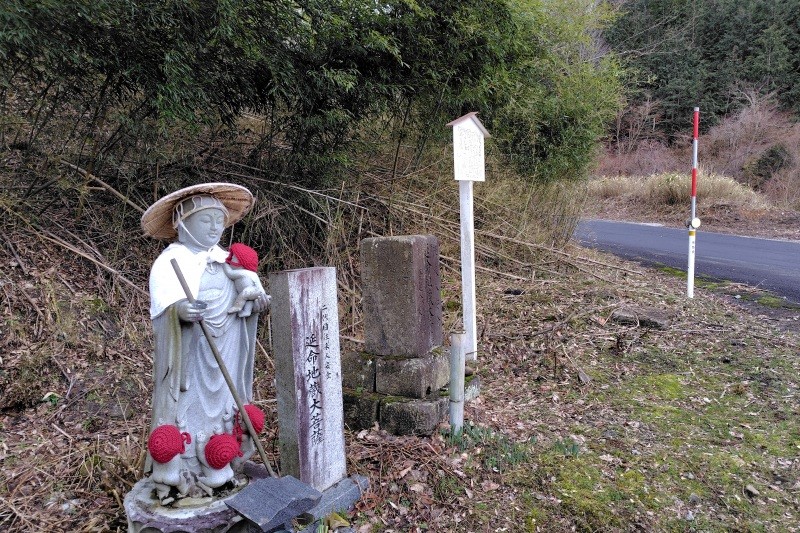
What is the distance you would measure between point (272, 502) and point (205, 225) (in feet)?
4.19

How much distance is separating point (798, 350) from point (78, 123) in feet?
24.1

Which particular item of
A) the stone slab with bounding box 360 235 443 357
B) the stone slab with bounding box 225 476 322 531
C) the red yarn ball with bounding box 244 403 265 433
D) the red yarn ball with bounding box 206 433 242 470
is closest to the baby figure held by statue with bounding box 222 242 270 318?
the red yarn ball with bounding box 244 403 265 433

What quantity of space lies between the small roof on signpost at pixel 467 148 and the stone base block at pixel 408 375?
1612mm

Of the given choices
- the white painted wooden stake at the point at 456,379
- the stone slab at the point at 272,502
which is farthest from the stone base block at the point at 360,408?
the stone slab at the point at 272,502

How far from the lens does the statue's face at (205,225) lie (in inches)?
102

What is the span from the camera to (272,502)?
7.75 ft

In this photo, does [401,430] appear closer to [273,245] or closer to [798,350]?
[273,245]

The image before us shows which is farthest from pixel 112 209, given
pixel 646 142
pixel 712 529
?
pixel 646 142

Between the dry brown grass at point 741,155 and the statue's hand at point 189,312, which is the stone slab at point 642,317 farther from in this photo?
the dry brown grass at point 741,155

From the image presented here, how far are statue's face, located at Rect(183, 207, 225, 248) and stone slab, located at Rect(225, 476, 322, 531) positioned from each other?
1141 mm

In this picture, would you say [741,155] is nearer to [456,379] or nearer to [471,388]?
[471,388]

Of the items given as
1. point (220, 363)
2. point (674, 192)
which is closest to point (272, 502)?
point (220, 363)

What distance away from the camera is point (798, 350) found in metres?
5.34

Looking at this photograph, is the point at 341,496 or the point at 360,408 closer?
the point at 341,496
